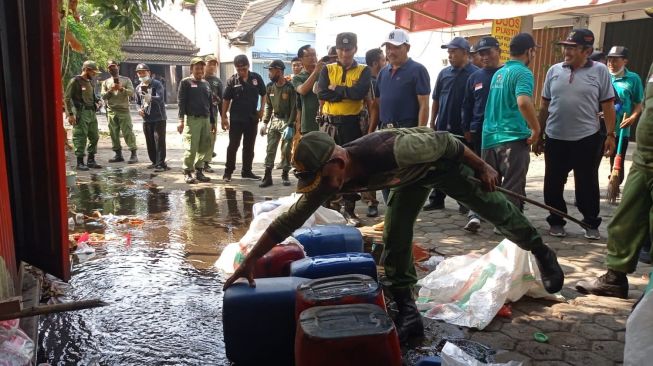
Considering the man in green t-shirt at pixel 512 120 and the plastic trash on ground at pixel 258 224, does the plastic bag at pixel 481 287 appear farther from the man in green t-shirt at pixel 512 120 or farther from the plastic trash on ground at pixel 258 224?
the man in green t-shirt at pixel 512 120


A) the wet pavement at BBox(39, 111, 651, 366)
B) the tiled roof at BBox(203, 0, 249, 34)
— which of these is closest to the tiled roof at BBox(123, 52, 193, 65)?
the tiled roof at BBox(203, 0, 249, 34)

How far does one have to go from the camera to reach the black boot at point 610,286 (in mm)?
3414

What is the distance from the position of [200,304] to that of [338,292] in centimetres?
142

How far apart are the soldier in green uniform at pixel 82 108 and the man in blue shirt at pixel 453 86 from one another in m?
6.39

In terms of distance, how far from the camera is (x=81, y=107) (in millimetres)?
8906

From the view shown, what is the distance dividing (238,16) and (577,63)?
28.5 meters

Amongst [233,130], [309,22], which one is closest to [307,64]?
[233,130]

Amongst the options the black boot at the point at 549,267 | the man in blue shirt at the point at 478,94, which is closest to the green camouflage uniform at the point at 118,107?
the man in blue shirt at the point at 478,94

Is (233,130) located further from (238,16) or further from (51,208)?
(238,16)

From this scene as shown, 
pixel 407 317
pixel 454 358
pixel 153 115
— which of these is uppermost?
pixel 153 115

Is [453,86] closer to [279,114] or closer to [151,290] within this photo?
[279,114]

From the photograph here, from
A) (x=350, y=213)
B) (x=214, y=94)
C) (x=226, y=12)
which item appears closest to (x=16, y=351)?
(x=350, y=213)

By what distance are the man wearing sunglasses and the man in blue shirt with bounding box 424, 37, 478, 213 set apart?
2.87 meters

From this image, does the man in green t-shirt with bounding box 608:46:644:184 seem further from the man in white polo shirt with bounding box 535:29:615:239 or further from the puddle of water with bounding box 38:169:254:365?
the puddle of water with bounding box 38:169:254:365
